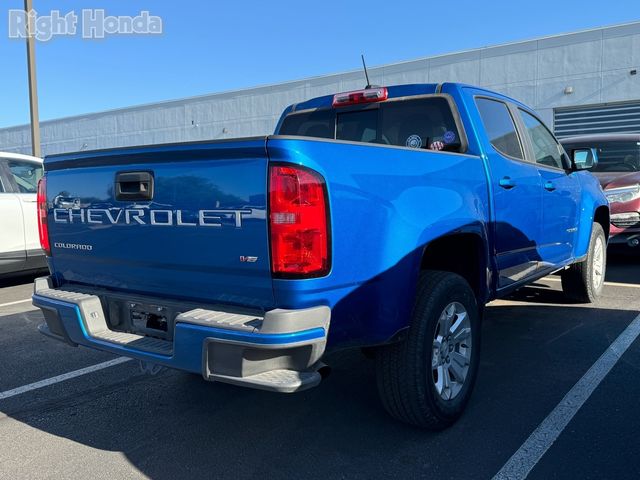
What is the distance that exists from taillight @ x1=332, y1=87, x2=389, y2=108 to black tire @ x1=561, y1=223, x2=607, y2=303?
2.93 m

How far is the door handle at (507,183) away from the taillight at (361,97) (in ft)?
3.33

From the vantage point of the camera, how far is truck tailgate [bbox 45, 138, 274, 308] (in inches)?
96.0

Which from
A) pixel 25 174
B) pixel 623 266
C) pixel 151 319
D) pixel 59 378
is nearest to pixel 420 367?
pixel 151 319

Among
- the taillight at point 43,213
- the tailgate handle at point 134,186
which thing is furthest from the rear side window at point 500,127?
the taillight at point 43,213

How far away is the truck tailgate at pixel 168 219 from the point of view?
244 cm

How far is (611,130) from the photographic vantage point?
18.1 meters

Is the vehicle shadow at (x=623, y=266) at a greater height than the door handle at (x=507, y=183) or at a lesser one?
lesser

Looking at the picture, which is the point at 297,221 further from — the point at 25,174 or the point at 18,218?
the point at 25,174

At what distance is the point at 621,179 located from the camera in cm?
782

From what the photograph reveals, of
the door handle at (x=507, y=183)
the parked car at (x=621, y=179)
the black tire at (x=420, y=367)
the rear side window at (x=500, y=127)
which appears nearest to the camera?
the black tire at (x=420, y=367)

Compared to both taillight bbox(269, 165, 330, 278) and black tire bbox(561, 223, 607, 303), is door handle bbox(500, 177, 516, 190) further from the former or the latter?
black tire bbox(561, 223, 607, 303)

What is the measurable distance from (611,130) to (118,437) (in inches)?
743

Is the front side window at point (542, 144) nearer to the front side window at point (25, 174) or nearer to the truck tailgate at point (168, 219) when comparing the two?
the truck tailgate at point (168, 219)

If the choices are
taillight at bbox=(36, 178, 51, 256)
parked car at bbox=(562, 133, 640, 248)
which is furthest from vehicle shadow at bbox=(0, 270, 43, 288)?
parked car at bbox=(562, 133, 640, 248)
